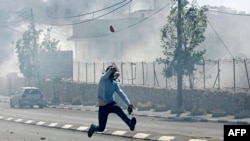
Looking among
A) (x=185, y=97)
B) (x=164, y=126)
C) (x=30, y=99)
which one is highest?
(x=185, y=97)

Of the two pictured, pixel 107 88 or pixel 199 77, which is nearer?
pixel 107 88

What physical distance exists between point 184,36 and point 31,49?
30852mm

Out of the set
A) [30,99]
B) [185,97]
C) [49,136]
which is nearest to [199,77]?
[30,99]

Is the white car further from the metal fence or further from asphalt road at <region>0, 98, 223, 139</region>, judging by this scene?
asphalt road at <region>0, 98, 223, 139</region>

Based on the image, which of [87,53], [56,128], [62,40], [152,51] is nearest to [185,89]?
[56,128]

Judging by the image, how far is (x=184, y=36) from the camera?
40.4 metres

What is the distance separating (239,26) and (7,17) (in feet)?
139

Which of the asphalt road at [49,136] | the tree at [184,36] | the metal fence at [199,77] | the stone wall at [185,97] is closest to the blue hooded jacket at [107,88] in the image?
the asphalt road at [49,136]

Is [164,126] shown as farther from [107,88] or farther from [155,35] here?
[155,35]

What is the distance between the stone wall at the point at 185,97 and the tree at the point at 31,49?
9332 millimetres

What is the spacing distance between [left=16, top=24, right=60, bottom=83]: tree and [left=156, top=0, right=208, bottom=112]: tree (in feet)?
88.8

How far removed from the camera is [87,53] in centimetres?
8831

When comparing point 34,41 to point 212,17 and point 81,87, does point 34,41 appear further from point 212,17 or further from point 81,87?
point 212,17

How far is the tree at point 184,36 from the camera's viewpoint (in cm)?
4003
